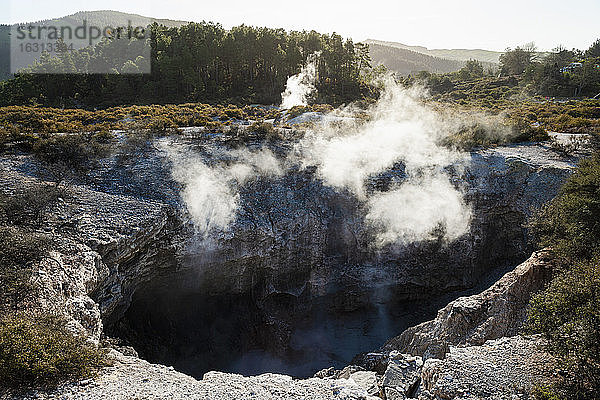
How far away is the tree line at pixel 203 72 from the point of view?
138ft

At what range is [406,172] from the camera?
66.5 ft

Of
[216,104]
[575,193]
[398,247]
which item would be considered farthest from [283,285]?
[216,104]

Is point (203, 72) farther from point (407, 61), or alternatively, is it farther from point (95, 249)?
Result: point (407, 61)

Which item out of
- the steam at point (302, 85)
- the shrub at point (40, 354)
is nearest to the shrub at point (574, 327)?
the shrub at point (40, 354)

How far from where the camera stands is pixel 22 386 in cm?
822

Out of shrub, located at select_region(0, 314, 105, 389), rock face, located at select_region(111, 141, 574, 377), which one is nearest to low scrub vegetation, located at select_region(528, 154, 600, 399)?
rock face, located at select_region(111, 141, 574, 377)

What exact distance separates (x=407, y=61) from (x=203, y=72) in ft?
371

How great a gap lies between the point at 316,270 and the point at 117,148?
12.6m

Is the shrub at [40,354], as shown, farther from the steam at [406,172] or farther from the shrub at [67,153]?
the steam at [406,172]

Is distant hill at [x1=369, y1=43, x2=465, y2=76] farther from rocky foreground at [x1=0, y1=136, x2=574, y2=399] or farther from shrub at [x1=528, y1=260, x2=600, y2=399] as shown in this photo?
shrub at [x1=528, y1=260, x2=600, y2=399]

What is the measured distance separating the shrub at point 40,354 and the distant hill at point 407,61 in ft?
434

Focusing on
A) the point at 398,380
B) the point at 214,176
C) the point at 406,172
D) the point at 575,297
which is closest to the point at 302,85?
the point at 406,172

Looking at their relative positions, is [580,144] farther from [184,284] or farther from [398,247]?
[184,284]

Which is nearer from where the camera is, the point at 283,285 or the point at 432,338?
the point at 432,338
